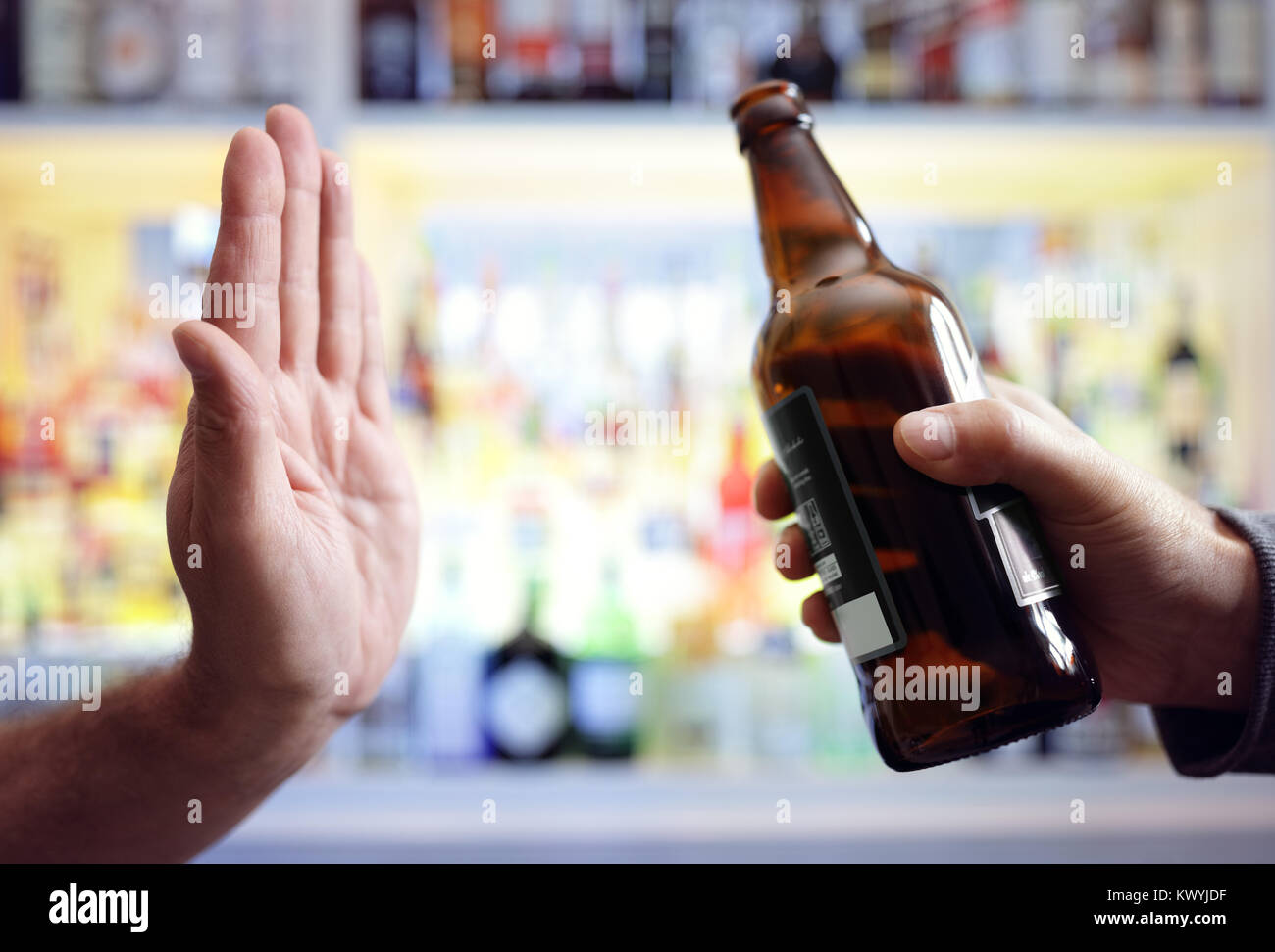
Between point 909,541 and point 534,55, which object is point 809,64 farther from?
point 909,541

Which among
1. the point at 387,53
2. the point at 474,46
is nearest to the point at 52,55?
the point at 387,53

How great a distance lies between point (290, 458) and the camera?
0.58m

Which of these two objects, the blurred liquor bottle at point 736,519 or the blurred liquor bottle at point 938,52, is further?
the blurred liquor bottle at point 736,519

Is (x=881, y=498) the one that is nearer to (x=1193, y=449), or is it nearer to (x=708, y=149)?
(x=708, y=149)

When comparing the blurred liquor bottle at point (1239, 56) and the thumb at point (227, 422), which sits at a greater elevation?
the blurred liquor bottle at point (1239, 56)

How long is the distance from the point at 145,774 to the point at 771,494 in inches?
18.8

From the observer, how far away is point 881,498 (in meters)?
0.50

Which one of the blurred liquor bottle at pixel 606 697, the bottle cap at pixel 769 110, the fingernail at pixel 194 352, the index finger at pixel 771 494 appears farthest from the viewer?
the blurred liquor bottle at pixel 606 697

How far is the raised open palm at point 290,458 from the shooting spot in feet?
1.61

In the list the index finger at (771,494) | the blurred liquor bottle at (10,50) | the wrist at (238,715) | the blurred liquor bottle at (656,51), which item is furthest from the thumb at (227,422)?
the blurred liquor bottle at (10,50)

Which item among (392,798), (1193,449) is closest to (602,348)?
(392,798)

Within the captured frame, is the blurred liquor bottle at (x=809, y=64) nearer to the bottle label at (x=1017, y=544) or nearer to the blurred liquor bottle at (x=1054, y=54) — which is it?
the blurred liquor bottle at (x=1054, y=54)

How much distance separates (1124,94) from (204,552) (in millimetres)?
1287
